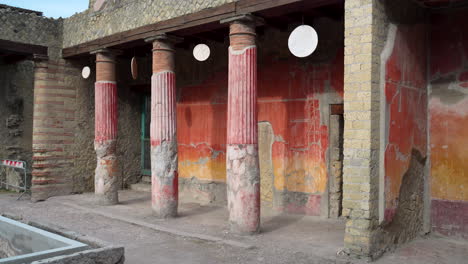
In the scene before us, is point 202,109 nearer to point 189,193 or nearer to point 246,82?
point 189,193

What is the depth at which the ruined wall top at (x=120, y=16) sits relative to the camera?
6921 millimetres

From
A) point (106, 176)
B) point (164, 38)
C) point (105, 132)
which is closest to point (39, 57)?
point (105, 132)

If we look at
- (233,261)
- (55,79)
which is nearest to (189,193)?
(55,79)

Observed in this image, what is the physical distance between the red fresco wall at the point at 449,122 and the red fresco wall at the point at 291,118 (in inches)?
57.6

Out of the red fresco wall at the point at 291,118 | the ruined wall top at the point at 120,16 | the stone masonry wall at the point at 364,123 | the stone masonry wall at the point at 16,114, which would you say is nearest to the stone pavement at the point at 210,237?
the stone masonry wall at the point at 364,123

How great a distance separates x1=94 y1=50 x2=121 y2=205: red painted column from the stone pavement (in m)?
0.42

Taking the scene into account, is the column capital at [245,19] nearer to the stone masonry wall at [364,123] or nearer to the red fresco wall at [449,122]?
the stone masonry wall at [364,123]

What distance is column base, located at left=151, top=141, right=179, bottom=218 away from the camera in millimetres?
7297

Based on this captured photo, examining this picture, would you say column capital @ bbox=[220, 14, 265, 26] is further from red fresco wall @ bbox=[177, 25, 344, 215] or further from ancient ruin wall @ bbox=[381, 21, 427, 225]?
ancient ruin wall @ bbox=[381, 21, 427, 225]

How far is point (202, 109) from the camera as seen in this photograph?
30.1 ft

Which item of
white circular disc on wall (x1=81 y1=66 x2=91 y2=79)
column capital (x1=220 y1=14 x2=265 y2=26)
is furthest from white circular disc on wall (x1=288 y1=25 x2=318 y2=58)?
white circular disc on wall (x1=81 y1=66 x2=91 y2=79)

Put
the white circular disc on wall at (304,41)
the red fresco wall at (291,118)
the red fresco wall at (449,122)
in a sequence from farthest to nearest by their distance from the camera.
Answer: the red fresco wall at (291,118)
the red fresco wall at (449,122)
the white circular disc on wall at (304,41)

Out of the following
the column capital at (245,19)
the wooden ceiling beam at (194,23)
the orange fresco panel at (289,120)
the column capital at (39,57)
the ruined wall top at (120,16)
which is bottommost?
the orange fresco panel at (289,120)

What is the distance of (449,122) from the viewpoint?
6004 mm
